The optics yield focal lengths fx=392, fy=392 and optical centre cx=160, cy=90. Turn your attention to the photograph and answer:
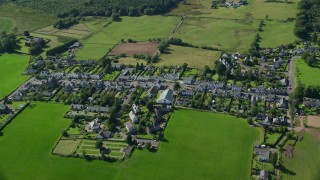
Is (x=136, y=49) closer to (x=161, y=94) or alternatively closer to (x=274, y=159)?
(x=161, y=94)

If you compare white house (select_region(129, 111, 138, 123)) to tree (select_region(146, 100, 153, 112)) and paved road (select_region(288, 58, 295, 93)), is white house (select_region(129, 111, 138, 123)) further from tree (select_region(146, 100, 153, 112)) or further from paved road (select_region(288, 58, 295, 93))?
paved road (select_region(288, 58, 295, 93))

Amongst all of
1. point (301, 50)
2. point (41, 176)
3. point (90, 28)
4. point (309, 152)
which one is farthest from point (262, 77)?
point (90, 28)

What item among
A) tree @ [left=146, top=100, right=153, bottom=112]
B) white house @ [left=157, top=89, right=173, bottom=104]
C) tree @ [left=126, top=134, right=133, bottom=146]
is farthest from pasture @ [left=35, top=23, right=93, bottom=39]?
tree @ [left=126, top=134, right=133, bottom=146]

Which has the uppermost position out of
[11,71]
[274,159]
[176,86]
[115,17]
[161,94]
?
[274,159]

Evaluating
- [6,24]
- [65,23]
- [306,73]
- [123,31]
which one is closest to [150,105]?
[306,73]

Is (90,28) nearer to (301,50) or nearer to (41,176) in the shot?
(301,50)
